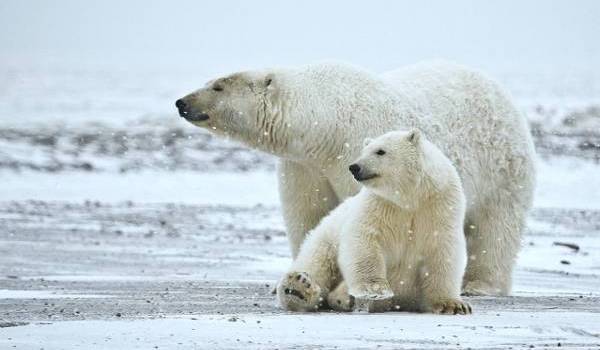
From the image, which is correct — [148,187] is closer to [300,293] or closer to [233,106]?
[233,106]

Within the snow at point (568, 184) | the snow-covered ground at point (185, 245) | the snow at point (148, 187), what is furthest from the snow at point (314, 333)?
the snow at point (568, 184)

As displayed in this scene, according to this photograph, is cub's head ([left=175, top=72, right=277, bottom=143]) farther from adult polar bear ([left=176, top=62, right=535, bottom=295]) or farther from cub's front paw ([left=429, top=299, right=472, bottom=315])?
cub's front paw ([left=429, top=299, right=472, bottom=315])

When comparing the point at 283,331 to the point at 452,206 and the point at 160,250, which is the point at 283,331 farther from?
the point at 160,250

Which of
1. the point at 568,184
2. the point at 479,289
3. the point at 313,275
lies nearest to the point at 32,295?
the point at 313,275

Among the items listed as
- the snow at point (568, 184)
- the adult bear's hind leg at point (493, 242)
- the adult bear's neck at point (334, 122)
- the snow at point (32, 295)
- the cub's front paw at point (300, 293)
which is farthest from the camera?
the snow at point (568, 184)

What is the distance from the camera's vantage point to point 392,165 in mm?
7312

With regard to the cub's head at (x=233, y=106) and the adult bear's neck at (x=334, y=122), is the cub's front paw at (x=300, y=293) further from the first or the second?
→ the cub's head at (x=233, y=106)

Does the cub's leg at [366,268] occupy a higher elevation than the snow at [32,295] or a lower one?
higher

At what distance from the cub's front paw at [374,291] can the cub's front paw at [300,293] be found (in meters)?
0.35

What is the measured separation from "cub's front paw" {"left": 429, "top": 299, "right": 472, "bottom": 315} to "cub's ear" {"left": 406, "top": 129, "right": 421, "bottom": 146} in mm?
899

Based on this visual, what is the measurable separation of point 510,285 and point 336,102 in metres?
1.87

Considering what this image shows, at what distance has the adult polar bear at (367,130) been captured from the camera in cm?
927

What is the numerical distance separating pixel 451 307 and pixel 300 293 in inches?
32.2

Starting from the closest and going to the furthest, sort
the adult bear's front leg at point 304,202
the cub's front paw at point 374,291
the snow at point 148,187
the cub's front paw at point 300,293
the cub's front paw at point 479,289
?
the cub's front paw at point 374,291
the cub's front paw at point 300,293
the adult bear's front leg at point 304,202
the cub's front paw at point 479,289
the snow at point 148,187
